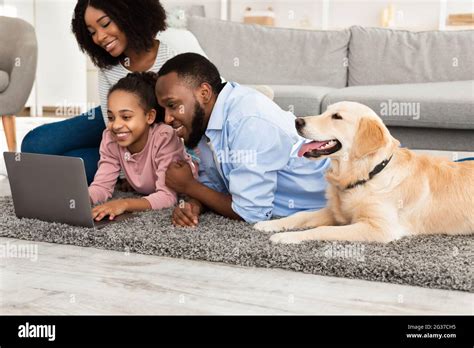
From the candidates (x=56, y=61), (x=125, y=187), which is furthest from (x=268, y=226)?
(x=56, y=61)

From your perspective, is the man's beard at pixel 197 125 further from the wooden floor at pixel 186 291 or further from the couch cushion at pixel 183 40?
the couch cushion at pixel 183 40

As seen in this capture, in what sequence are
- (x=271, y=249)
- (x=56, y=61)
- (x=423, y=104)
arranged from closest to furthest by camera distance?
(x=271, y=249) < (x=423, y=104) < (x=56, y=61)

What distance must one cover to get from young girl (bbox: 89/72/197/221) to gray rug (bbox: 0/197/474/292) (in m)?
0.26

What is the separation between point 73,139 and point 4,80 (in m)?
1.71

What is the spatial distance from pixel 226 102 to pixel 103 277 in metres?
0.77

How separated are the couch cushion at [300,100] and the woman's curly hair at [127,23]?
0.94 meters

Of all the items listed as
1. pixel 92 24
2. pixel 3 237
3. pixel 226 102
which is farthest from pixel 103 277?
pixel 92 24

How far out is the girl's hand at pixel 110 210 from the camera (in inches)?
76.9

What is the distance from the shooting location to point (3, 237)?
1832 millimetres

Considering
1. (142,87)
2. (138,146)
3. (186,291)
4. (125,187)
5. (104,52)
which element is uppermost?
(104,52)

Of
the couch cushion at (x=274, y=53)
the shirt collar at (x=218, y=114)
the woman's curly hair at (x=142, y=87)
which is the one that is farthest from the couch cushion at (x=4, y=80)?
the shirt collar at (x=218, y=114)

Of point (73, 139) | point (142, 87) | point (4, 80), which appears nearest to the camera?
point (142, 87)

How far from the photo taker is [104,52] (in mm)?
2457

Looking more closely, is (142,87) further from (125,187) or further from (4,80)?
(4,80)
